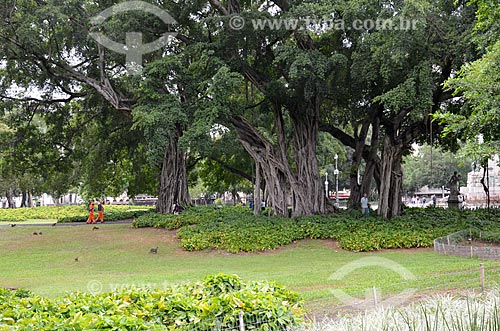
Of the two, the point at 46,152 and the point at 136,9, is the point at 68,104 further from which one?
the point at 136,9

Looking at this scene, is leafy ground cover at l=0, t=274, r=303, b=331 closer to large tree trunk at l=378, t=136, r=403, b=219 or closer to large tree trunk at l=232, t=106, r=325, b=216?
large tree trunk at l=232, t=106, r=325, b=216

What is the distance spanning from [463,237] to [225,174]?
20.4 metres

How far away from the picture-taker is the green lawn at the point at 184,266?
9.84m

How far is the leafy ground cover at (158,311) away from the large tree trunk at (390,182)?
53.6ft

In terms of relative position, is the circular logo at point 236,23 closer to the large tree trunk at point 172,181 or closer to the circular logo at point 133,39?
the circular logo at point 133,39

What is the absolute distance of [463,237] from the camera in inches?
623

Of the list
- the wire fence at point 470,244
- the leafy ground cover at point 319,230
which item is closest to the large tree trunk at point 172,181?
the leafy ground cover at point 319,230

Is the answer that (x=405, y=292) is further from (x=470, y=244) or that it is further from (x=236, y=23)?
(x=236, y=23)

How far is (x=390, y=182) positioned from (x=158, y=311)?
17636 mm

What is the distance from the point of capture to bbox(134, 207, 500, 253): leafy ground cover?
15.9 metres

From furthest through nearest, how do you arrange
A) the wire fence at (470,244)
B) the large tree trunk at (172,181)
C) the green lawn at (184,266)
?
the large tree trunk at (172,181) < the wire fence at (470,244) < the green lawn at (184,266)

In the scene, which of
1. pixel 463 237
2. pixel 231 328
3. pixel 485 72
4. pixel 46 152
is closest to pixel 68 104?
→ pixel 46 152

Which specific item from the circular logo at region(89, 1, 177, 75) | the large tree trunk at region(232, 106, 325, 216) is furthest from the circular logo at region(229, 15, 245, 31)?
the large tree trunk at region(232, 106, 325, 216)

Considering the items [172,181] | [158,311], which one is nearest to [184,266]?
[158,311]
